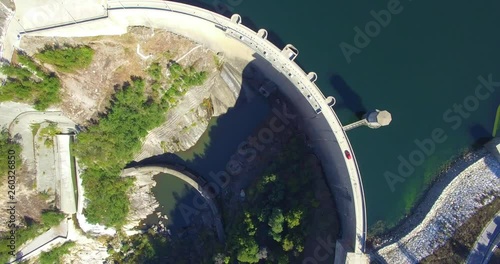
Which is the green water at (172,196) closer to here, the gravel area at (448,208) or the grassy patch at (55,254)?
the grassy patch at (55,254)

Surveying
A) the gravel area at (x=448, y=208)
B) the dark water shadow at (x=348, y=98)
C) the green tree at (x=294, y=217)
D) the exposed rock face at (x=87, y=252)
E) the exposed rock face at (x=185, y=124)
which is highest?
the exposed rock face at (x=185, y=124)

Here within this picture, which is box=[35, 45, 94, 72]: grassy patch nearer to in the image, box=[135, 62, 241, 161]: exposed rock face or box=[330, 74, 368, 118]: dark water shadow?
box=[135, 62, 241, 161]: exposed rock face

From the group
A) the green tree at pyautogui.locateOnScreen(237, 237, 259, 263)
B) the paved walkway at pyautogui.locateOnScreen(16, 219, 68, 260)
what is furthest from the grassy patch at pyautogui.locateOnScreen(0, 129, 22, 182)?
the green tree at pyautogui.locateOnScreen(237, 237, 259, 263)

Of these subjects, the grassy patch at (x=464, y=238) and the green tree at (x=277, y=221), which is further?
the grassy patch at (x=464, y=238)

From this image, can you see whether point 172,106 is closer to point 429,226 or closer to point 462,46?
point 429,226

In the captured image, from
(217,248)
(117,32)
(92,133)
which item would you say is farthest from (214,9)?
(217,248)

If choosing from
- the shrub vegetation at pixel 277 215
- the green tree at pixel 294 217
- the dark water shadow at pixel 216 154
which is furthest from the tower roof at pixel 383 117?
the dark water shadow at pixel 216 154
